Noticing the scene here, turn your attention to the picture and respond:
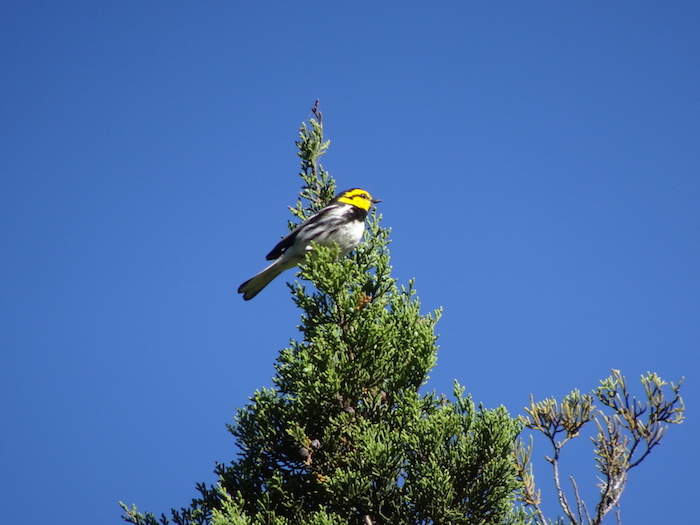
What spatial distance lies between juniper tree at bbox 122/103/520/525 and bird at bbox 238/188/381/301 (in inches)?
28.5

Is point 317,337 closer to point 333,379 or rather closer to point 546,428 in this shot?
point 333,379

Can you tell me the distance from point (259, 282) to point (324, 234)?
3.85ft

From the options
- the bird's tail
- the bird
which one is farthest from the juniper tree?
the bird's tail

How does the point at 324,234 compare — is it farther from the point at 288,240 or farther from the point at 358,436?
the point at 358,436

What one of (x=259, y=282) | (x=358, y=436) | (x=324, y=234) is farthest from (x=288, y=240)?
(x=358, y=436)

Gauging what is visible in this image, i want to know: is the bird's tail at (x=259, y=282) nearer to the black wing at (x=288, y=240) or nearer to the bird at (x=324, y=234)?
the bird at (x=324, y=234)

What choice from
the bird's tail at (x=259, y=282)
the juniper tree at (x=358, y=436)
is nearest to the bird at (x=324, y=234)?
the bird's tail at (x=259, y=282)

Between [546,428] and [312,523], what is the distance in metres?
1.76

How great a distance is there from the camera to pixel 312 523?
3.90 metres

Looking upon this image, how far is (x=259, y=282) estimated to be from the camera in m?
6.52

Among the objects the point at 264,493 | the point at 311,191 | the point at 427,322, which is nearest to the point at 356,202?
the point at 311,191

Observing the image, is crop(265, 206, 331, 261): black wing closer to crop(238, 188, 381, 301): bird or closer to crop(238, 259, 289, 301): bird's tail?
crop(238, 188, 381, 301): bird

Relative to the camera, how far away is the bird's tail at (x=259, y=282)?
639 centimetres

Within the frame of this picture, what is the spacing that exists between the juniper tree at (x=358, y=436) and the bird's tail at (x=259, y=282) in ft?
5.01
